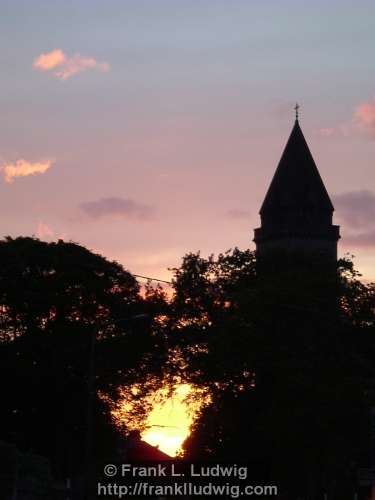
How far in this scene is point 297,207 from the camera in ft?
435

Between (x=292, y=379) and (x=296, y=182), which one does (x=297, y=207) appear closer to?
(x=296, y=182)

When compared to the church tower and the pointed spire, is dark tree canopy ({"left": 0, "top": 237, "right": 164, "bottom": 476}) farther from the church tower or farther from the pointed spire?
the church tower

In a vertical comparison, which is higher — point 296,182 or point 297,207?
point 296,182

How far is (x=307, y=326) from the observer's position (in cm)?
7006

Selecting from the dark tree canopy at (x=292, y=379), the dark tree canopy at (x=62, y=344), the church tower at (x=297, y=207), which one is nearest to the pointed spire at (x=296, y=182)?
the church tower at (x=297, y=207)

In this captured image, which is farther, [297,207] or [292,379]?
[297,207]

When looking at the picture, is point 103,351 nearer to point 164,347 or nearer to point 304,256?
point 164,347

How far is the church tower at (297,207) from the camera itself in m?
132

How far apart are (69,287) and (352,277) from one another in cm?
2313

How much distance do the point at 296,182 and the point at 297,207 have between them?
2.63 m

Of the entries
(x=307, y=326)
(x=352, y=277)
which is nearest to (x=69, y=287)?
(x=307, y=326)

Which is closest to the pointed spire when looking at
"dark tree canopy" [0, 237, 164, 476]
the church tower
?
the church tower

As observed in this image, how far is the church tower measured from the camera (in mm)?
131500

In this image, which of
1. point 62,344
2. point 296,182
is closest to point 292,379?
point 62,344
